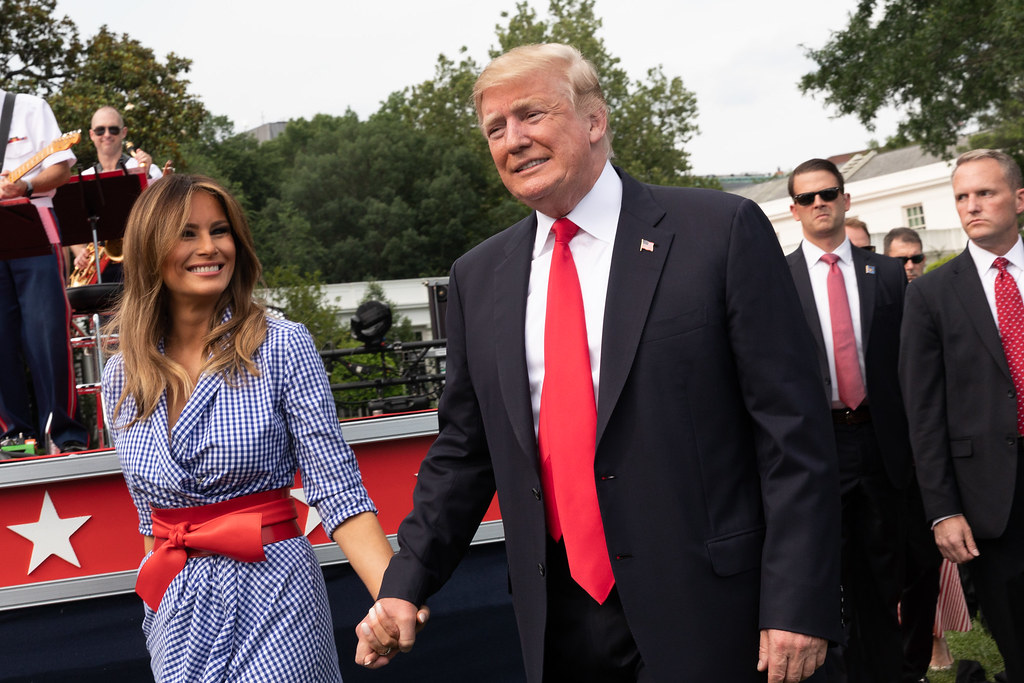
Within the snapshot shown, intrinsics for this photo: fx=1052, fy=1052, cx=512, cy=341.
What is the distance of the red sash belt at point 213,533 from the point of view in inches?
105

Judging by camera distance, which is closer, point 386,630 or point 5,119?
point 386,630

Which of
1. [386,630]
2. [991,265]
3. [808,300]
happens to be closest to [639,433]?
[386,630]

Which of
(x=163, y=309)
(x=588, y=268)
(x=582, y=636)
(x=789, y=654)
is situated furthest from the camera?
(x=163, y=309)

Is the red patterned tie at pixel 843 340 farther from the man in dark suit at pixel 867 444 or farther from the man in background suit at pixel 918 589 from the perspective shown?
the man in background suit at pixel 918 589

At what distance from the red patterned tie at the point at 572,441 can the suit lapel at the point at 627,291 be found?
0.24ft

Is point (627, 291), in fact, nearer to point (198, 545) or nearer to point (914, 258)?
point (198, 545)

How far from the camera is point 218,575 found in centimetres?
268

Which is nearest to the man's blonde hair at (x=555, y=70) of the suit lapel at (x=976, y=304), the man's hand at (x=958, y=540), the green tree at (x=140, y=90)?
the suit lapel at (x=976, y=304)

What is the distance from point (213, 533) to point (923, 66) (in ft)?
58.8

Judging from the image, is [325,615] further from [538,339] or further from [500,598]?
[500,598]

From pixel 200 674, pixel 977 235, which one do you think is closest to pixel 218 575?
pixel 200 674

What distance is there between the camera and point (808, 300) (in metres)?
4.97

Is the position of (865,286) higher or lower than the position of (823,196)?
lower

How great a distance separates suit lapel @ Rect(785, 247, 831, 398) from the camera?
4816mm
